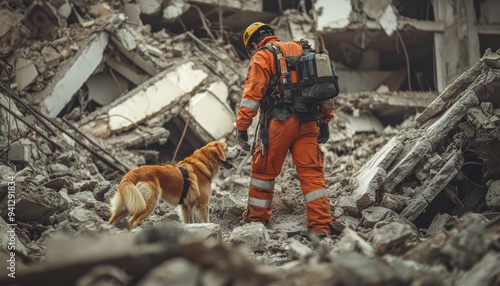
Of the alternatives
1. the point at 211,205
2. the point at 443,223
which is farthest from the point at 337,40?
the point at 443,223

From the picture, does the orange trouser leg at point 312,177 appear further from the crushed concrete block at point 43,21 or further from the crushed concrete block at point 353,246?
the crushed concrete block at point 43,21

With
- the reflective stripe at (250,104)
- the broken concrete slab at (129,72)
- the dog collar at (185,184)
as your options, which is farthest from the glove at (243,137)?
the broken concrete slab at (129,72)

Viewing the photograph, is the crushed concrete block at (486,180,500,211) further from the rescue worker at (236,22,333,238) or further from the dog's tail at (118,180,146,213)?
the dog's tail at (118,180,146,213)

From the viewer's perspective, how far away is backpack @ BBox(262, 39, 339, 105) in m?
4.89

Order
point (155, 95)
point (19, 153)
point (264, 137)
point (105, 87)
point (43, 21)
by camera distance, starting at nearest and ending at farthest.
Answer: point (264, 137)
point (19, 153)
point (43, 21)
point (155, 95)
point (105, 87)

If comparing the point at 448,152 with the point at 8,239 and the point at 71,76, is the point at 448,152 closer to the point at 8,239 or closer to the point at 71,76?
the point at 8,239

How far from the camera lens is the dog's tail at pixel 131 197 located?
14.8 ft

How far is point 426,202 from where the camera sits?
500cm

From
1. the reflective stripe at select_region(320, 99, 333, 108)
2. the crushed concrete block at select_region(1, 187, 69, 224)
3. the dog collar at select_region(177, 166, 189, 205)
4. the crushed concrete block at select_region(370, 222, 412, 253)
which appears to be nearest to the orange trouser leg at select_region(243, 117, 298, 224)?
the reflective stripe at select_region(320, 99, 333, 108)

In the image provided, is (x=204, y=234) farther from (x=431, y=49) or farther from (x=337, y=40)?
(x=431, y=49)

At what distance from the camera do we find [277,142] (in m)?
4.92

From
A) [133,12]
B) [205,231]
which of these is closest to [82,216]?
[205,231]

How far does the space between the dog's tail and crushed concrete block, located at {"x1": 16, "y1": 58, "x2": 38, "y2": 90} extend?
456 cm

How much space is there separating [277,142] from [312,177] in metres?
0.46
